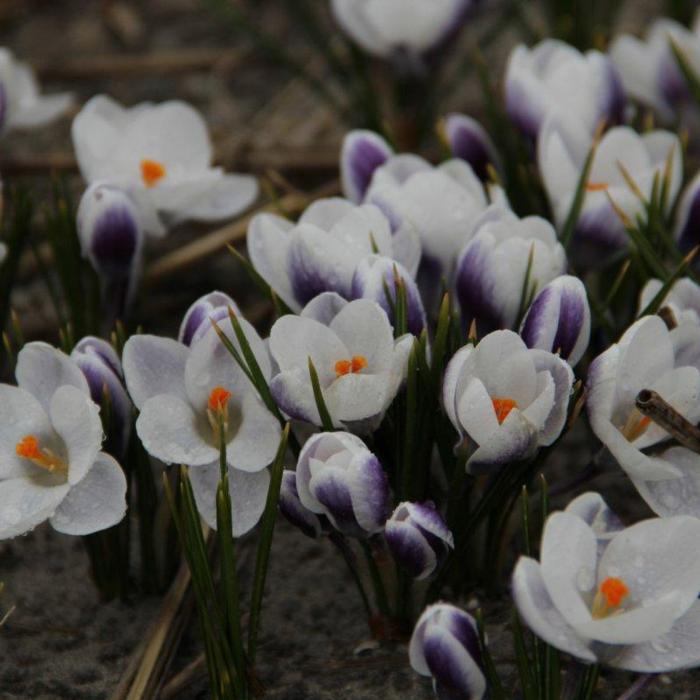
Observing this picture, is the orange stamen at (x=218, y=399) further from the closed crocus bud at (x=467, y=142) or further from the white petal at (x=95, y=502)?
the closed crocus bud at (x=467, y=142)

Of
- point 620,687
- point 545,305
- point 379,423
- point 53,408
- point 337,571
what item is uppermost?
point 545,305

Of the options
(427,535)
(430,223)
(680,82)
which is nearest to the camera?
(427,535)

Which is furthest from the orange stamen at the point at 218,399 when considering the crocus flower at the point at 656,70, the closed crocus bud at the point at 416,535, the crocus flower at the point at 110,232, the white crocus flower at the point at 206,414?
the crocus flower at the point at 656,70

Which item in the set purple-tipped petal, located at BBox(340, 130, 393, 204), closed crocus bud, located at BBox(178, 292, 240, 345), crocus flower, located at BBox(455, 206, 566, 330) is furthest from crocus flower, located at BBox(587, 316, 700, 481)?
purple-tipped petal, located at BBox(340, 130, 393, 204)

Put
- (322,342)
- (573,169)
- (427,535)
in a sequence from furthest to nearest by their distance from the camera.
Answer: (573,169), (322,342), (427,535)

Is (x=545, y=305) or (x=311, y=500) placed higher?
(x=545, y=305)

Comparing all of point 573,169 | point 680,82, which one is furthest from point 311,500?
point 680,82

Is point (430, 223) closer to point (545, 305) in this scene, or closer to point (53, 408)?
point (545, 305)
